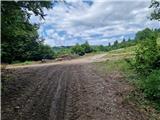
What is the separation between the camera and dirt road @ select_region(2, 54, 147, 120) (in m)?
12.0

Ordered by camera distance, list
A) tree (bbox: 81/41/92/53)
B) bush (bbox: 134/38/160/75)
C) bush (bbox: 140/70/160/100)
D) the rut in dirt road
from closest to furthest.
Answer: the rut in dirt road
bush (bbox: 140/70/160/100)
bush (bbox: 134/38/160/75)
tree (bbox: 81/41/92/53)

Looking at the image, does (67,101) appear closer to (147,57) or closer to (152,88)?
(152,88)

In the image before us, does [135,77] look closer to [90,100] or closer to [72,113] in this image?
[90,100]

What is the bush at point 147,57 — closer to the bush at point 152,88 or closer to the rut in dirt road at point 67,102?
the rut in dirt road at point 67,102

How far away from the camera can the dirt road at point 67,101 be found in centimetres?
1202

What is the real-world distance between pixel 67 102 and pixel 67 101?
181 mm

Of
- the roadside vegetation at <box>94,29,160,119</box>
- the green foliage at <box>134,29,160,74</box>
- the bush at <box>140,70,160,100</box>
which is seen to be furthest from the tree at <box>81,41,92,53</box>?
the bush at <box>140,70,160,100</box>

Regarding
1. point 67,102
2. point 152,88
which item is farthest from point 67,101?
point 152,88

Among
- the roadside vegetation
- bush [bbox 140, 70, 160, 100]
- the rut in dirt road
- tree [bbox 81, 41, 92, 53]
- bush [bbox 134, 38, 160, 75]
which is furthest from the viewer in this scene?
tree [bbox 81, 41, 92, 53]

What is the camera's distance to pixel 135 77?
819 inches

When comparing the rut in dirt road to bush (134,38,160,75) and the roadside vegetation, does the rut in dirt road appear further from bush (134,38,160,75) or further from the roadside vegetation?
bush (134,38,160,75)

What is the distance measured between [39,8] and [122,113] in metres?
6.99

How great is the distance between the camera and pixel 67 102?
13.7 meters

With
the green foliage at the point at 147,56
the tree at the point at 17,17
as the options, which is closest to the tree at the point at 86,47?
the green foliage at the point at 147,56
